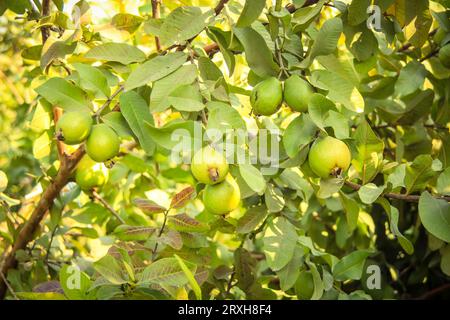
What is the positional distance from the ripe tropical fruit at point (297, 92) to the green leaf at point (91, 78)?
36cm

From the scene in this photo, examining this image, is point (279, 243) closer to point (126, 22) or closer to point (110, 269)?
point (110, 269)

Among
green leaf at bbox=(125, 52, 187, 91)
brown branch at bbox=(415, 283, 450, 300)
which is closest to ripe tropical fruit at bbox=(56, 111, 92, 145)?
green leaf at bbox=(125, 52, 187, 91)

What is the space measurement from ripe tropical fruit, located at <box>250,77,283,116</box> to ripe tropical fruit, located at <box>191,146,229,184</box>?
0.15 meters

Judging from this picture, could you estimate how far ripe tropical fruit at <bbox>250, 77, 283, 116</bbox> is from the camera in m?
0.96

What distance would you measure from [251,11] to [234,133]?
0.66 ft

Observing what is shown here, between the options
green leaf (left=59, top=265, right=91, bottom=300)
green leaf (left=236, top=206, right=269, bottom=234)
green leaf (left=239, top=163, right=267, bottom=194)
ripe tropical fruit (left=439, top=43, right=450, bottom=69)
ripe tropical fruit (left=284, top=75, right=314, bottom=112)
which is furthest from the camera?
ripe tropical fruit (left=439, top=43, right=450, bottom=69)

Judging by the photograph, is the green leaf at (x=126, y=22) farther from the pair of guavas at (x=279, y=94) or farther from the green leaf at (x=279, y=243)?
the green leaf at (x=279, y=243)

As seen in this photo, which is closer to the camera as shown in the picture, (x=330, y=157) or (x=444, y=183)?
(x=330, y=157)

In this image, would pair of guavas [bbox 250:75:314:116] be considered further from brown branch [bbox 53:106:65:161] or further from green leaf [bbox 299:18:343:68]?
brown branch [bbox 53:106:65:161]

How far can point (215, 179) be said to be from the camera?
0.86 meters

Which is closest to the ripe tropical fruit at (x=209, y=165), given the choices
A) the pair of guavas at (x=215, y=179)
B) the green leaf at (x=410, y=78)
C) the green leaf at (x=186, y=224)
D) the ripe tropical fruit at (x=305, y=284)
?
the pair of guavas at (x=215, y=179)

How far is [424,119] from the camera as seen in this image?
5.06ft

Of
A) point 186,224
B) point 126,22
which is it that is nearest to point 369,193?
point 186,224
